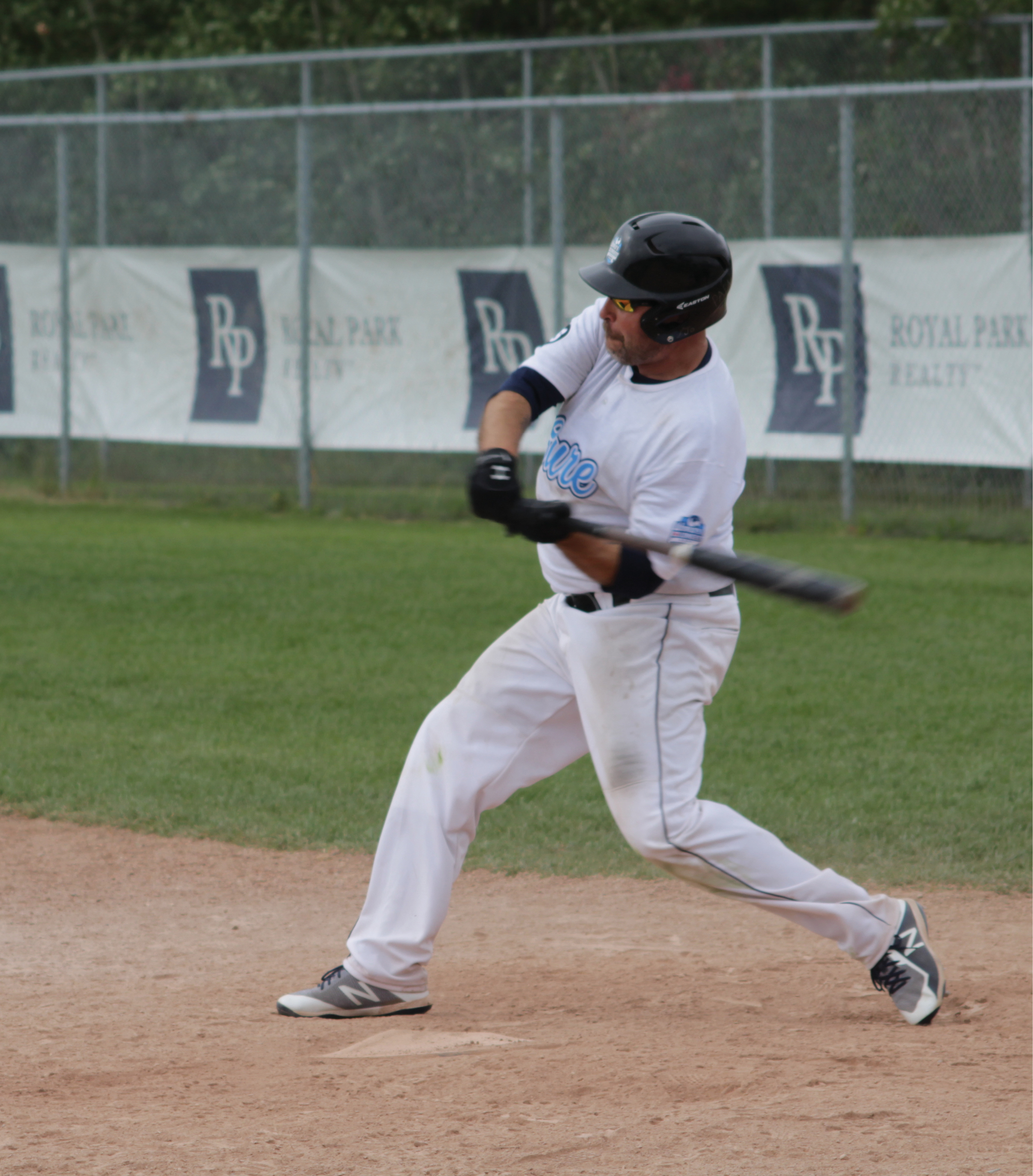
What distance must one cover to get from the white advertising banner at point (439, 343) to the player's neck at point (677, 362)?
310 inches

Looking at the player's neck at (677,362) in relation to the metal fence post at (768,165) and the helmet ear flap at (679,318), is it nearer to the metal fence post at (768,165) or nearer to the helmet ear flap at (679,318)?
the helmet ear flap at (679,318)

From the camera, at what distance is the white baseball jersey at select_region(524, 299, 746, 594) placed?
3.88 m

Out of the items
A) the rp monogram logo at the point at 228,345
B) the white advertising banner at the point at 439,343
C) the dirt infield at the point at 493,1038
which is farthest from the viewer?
the rp monogram logo at the point at 228,345

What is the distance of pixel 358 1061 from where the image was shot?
3885 millimetres

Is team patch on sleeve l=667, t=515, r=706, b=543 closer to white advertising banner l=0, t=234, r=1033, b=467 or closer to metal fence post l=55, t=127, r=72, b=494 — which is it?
white advertising banner l=0, t=234, r=1033, b=467

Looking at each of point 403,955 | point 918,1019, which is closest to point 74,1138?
point 403,955

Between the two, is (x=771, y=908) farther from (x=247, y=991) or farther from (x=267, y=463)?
(x=267, y=463)

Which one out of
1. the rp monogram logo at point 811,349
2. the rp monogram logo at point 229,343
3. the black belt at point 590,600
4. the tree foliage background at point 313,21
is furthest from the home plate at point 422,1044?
the tree foliage background at point 313,21

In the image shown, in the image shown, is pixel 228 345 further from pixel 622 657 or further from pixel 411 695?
pixel 622 657

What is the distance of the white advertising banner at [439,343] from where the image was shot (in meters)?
11.6

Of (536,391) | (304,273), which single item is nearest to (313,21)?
(304,273)

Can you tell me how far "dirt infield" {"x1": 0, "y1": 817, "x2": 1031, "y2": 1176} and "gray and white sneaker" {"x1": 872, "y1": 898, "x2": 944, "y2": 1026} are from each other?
56 mm

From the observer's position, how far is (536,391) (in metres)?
4.12

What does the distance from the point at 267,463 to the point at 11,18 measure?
29.9 feet
